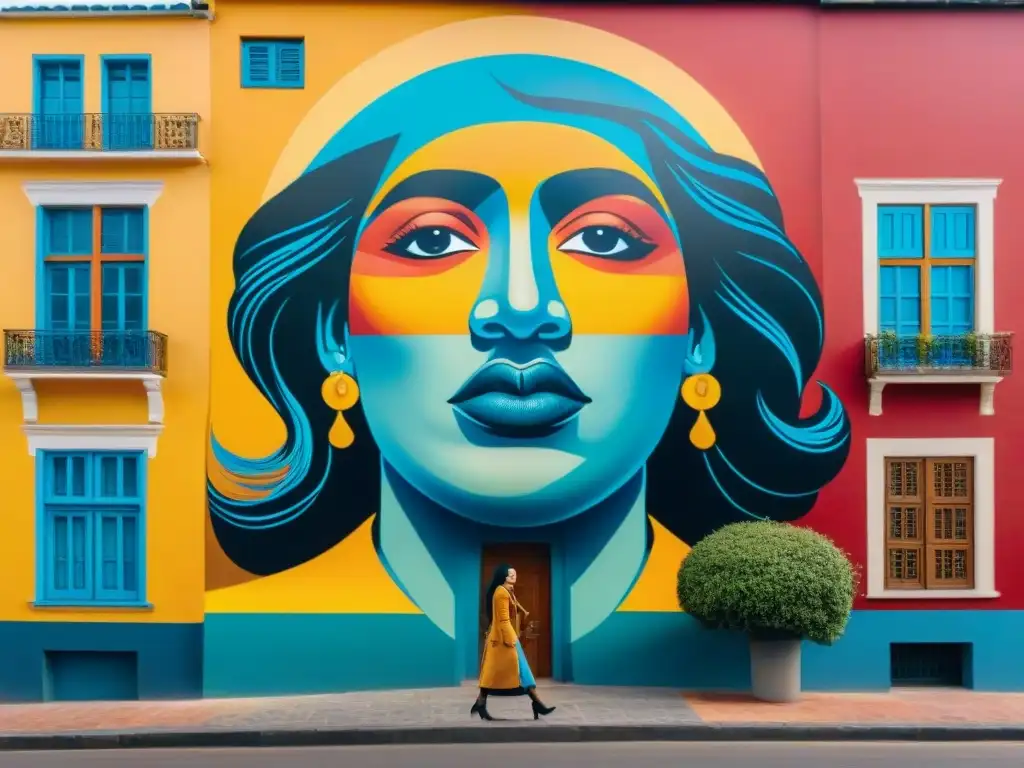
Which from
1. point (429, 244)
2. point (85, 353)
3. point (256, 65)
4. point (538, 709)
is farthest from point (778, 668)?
point (256, 65)

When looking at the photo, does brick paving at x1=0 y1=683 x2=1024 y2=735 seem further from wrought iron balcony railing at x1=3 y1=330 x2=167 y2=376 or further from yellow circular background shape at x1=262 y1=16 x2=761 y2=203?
yellow circular background shape at x1=262 y1=16 x2=761 y2=203

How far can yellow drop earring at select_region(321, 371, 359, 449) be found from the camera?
568 inches

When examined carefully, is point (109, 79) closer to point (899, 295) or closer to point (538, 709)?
point (538, 709)

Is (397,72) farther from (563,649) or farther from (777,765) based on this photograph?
(777,765)

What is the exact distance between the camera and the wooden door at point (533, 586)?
14.6 metres

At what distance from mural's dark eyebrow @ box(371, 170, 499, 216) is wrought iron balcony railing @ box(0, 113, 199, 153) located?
112 inches

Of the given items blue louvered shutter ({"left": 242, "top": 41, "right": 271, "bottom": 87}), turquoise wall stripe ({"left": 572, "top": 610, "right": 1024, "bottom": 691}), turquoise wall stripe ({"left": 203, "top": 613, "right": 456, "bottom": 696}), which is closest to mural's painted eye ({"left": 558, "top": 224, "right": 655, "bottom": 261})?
blue louvered shutter ({"left": 242, "top": 41, "right": 271, "bottom": 87})

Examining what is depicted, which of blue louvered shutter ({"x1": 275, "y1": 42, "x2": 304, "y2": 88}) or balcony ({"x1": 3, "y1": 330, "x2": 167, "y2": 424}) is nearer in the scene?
balcony ({"x1": 3, "y1": 330, "x2": 167, "y2": 424})

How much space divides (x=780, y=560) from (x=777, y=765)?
3082mm

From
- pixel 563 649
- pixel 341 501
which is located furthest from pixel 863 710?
pixel 341 501

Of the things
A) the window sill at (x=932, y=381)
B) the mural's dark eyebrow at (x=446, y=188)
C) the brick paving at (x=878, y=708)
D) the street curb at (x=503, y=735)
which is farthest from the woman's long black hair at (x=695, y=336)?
the street curb at (x=503, y=735)

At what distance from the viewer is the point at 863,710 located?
42.3ft

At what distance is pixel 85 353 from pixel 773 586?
31.4ft

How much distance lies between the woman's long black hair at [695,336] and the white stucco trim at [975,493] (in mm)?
568
